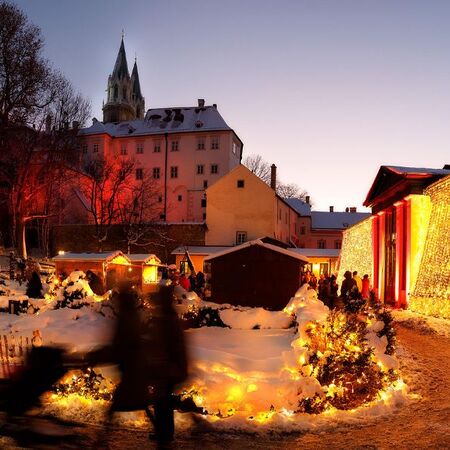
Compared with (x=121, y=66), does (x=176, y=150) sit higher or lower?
lower

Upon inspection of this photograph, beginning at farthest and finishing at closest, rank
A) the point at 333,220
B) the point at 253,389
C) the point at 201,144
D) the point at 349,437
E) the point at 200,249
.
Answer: the point at 333,220, the point at 201,144, the point at 200,249, the point at 253,389, the point at 349,437

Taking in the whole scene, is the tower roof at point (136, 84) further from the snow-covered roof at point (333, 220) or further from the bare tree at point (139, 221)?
the bare tree at point (139, 221)

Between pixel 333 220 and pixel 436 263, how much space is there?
2125 inches

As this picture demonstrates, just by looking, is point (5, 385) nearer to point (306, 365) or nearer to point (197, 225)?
point (306, 365)

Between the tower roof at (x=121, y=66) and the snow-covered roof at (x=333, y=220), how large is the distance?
50.9 m

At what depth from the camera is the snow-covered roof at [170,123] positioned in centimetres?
7019

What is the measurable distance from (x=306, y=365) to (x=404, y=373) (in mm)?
2803

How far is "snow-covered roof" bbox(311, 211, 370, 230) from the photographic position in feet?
241

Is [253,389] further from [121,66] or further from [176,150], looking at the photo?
[121,66]

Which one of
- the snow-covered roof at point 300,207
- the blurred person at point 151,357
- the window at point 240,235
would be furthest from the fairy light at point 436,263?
the snow-covered roof at point 300,207

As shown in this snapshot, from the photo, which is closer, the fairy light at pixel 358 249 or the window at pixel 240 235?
the fairy light at pixel 358 249

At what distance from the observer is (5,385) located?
8.58 metres

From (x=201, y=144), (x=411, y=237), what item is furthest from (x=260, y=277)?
(x=201, y=144)

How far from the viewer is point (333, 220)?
7506 cm
